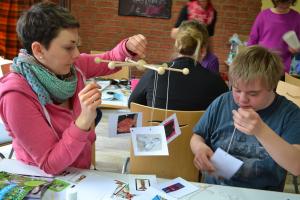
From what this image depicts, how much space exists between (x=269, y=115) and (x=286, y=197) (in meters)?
0.35

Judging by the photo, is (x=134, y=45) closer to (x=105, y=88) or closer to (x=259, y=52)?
(x=259, y=52)

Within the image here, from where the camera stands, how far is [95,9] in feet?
17.7

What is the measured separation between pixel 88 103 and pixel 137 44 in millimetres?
536

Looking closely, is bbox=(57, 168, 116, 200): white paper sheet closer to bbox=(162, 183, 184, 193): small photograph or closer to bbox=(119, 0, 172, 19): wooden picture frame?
bbox=(162, 183, 184, 193): small photograph

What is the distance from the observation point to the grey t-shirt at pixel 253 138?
1493 millimetres

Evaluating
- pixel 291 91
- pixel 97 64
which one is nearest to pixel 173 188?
pixel 97 64

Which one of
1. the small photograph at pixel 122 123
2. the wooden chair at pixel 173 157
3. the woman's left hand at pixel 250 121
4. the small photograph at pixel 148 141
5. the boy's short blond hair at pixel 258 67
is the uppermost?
the boy's short blond hair at pixel 258 67

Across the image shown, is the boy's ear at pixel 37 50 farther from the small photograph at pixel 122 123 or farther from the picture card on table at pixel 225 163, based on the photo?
the picture card on table at pixel 225 163

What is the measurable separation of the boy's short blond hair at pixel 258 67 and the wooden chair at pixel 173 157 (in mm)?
422

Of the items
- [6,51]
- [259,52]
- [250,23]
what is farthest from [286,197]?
[250,23]

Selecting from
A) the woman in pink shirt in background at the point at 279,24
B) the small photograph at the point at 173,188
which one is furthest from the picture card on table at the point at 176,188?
the woman in pink shirt in background at the point at 279,24

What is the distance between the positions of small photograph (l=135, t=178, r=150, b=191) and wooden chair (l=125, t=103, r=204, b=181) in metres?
0.40

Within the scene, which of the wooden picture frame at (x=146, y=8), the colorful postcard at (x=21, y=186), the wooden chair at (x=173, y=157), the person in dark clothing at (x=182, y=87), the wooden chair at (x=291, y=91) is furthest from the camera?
the wooden picture frame at (x=146, y=8)

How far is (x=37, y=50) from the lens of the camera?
4.67 ft
